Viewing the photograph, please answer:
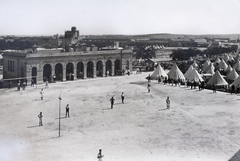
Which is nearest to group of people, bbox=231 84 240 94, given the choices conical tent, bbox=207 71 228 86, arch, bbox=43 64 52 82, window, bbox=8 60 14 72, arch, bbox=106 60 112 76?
conical tent, bbox=207 71 228 86

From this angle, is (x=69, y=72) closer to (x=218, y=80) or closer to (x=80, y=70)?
(x=80, y=70)

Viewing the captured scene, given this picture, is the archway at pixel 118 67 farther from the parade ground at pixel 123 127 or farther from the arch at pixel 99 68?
the parade ground at pixel 123 127

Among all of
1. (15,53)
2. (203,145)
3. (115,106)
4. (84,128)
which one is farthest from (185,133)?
(15,53)

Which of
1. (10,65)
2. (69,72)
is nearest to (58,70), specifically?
(69,72)

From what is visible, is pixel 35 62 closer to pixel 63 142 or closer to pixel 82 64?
pixel 82 64

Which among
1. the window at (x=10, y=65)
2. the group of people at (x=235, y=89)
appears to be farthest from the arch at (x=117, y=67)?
the group of people at (x=235, y=89)

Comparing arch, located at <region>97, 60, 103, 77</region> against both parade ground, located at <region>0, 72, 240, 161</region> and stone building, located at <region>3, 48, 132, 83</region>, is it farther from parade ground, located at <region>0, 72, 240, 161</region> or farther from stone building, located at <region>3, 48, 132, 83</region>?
parade ground, located at <region>0, 72, 240, 161</region>
